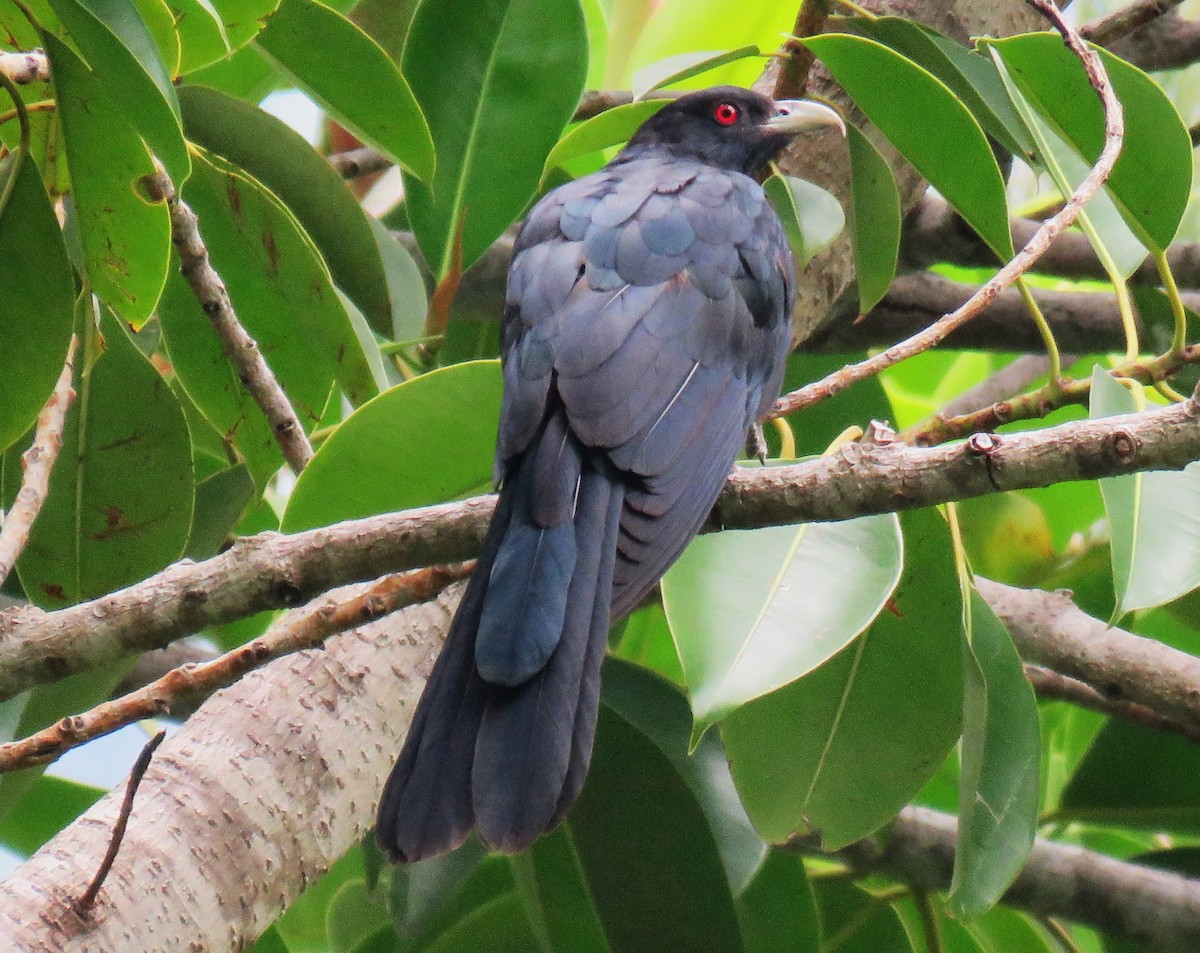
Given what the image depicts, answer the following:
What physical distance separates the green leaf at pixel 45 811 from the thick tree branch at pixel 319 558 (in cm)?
156

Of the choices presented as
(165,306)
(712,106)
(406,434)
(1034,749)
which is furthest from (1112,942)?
(165,306)

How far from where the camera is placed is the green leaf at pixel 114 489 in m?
2.63

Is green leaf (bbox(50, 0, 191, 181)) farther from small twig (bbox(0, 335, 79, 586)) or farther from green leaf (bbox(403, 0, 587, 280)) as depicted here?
green leaf (bbox(403, 0, 587, 280))

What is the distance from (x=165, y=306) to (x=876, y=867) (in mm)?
1979

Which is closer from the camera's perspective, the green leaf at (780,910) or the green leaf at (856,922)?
the green leaf at (780,910)

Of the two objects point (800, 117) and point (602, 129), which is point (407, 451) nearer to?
point (602, 129)

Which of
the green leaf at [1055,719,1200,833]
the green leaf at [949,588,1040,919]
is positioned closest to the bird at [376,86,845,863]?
the green leaf at [949,588,1040,919]

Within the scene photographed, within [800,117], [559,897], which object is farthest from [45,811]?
[800,117]

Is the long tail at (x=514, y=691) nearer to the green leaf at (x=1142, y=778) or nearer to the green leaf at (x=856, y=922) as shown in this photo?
the green leaf at (x=856, y=922)

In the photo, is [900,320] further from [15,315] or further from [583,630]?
[15,315]

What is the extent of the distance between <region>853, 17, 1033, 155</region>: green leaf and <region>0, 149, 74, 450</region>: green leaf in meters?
1.69

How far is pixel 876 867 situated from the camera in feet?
10.1

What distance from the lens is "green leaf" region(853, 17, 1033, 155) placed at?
280cm

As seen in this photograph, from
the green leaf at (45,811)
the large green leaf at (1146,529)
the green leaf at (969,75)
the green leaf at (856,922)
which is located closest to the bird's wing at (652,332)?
the green leaf at (969,75)
